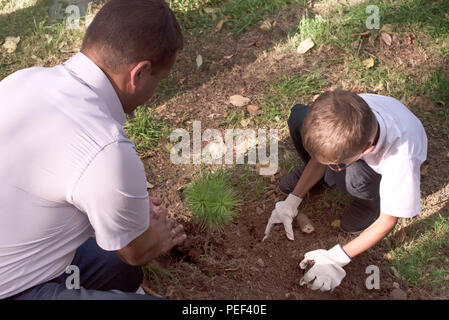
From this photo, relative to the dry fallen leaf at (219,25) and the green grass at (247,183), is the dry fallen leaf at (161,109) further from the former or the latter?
the dry fallen leaf at (219,25)

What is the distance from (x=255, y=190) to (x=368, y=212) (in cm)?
66

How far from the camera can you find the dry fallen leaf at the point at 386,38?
125 inches

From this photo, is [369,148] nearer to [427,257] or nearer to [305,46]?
[427,257]

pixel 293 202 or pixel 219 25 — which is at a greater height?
pixel 219 25

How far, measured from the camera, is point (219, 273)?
214 centimetres

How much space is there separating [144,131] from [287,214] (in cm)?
112

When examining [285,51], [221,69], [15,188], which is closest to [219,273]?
[15,188]

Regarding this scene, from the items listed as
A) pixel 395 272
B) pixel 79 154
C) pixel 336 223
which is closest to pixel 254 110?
pixel 336 223

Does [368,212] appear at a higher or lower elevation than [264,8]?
lower

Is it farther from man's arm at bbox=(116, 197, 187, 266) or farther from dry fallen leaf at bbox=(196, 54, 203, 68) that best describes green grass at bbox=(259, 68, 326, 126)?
man's arm at bbox=(116, 197, 187, 266)

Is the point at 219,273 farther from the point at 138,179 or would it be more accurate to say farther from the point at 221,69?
the point at 221,69

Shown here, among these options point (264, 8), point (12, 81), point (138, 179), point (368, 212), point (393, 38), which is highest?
point (12, 81)

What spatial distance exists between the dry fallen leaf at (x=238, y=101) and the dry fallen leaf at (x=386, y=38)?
118cm

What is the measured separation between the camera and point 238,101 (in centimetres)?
298
